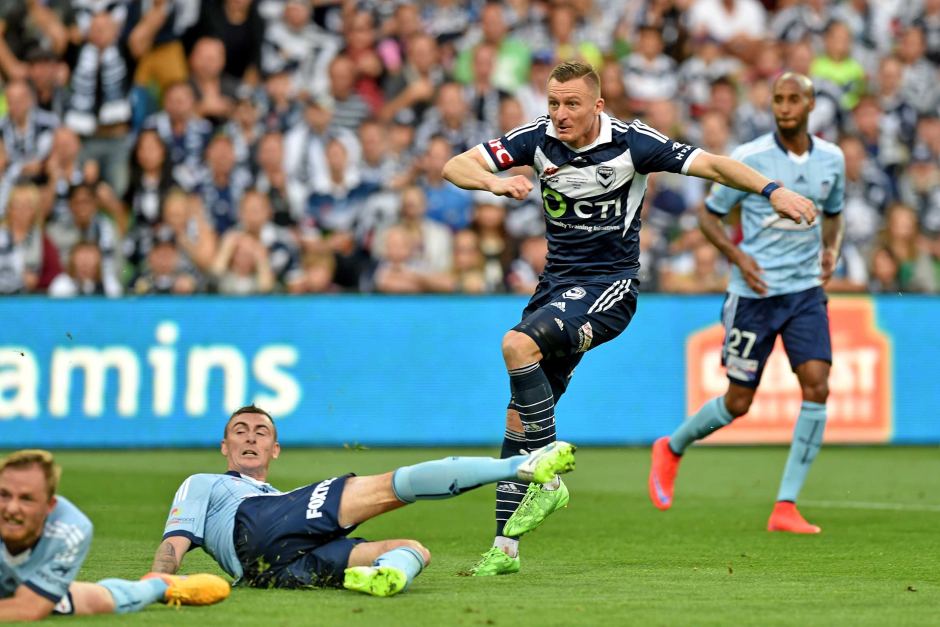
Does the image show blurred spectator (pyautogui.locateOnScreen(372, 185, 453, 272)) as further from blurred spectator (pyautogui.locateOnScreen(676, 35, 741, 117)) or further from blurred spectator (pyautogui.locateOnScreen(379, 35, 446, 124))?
blurred spectator (pyautogui.locateOnScreen(676, 35, 741, 117))

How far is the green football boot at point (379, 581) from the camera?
6859 mm

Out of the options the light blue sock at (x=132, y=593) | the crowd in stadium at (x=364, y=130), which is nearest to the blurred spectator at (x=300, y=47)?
the crowd in stadium at (x=364, y=130)

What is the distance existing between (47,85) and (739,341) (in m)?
9.74

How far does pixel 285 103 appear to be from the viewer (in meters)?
17.9

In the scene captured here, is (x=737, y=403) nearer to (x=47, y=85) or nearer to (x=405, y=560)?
(x=405, y=560)

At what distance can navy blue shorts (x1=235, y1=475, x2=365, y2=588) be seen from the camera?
7082 mm

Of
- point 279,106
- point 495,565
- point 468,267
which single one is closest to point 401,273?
point 468,267

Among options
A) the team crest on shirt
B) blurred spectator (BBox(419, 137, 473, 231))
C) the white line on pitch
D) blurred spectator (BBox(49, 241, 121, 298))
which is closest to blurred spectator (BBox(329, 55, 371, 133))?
blurred spectator (BBox(419, 137, 473, 231))

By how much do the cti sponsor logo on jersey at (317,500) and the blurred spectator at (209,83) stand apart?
435 inches

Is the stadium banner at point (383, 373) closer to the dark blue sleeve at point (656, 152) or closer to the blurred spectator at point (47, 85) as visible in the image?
the blurred spectator at point (47, 85)

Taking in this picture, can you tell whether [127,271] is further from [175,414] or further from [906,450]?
[906,450]

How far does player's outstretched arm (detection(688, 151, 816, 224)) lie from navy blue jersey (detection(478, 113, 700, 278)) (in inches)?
3.6

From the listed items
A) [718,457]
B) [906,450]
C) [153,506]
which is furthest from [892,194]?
[153,506]

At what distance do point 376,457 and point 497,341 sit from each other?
1961mm
